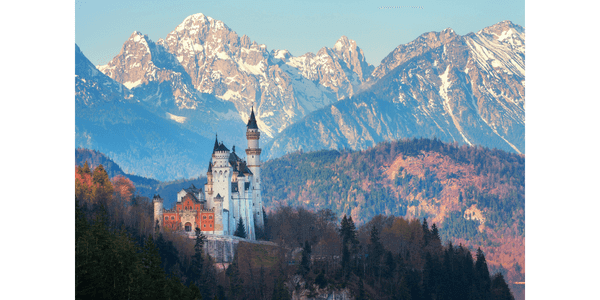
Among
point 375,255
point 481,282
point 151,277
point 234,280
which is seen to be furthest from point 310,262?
point 151,277

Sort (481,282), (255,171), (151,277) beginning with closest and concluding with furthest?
(151,277)
(481,282)
(255,171)

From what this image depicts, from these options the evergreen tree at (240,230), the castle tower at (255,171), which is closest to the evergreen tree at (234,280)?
the evergreen tree at (240,230)

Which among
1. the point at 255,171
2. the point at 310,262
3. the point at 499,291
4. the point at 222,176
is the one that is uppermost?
the point at 255,171

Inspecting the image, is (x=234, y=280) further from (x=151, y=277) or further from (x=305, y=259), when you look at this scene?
(x=151, y=277)

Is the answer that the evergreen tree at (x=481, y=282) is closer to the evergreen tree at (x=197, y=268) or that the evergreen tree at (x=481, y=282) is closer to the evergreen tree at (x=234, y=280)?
the evergreen tree at (x=234, y=280)

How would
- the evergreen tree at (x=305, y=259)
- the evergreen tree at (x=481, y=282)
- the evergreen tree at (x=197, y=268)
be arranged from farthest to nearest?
the evergreen tree at (x=481, y=282), the evergreen tree at (x=305, y=259), the evergreen tree at (x=197, y=268)

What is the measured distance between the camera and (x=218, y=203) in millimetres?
116438

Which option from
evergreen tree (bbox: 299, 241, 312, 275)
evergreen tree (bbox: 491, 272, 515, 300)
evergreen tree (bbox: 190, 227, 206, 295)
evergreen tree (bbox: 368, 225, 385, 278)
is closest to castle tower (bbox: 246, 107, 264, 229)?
evergreen tree (bbox: 299, 241, 312, 275)

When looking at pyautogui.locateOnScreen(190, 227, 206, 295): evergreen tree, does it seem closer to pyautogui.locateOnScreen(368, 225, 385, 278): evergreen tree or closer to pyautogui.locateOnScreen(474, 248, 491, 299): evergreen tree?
pyautogui.locateOnScreen(368, 225, 385, 278): evergreen tree

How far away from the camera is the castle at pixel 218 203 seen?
116m

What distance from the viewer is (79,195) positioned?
108 m

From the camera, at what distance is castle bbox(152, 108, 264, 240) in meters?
116
